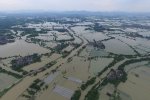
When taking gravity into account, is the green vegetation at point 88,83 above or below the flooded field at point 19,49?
above

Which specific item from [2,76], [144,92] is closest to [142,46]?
[144,92]

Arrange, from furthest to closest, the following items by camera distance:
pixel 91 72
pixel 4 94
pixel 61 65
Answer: pixel 61 65
pixel 91 72
pixel 4 94

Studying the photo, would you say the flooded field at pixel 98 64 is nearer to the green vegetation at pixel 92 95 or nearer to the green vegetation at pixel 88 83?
the green vegetation at pixel 88 83

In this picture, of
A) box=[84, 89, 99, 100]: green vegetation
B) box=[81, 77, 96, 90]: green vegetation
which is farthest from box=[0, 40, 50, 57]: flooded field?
box=[84, 89, 99, 100]: green vegetation

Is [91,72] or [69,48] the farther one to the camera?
[69,48]

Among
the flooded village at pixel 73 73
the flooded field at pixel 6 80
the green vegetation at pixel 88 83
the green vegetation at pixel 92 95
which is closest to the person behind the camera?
the green vegetation at pixel 92 95

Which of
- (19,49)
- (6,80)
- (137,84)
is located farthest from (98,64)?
(19,49)

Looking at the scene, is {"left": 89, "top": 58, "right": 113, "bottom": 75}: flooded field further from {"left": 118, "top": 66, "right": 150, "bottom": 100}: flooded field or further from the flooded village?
{"left": 118, "top": 66, "right": 150, "bottom": 100}: flooded field

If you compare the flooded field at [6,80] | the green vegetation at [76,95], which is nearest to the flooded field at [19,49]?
the flooded field at [6,80]

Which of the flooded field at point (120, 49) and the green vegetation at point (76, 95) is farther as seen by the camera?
the flooded field at point (120, 49)

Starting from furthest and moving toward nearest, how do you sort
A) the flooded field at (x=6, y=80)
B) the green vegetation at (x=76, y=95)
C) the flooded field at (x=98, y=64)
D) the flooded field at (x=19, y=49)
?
the flooded field at (x=19, y=49), the flooded field at (x=98, y=64), the flooded field at (x=6, y=80), the green vegetation at (x=76, y=95)

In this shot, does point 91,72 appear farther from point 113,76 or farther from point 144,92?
point 144,92
